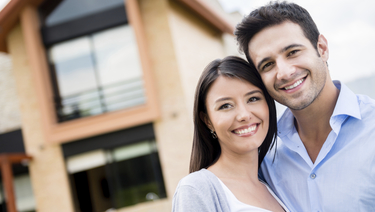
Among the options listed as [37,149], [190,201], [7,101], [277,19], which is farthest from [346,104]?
[7,101]

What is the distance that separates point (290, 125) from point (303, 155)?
324mm

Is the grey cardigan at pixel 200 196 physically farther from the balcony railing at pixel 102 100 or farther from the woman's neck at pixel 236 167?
the balcony railing at pixel 102 100

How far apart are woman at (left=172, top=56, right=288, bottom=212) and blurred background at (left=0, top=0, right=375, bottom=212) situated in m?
6.81

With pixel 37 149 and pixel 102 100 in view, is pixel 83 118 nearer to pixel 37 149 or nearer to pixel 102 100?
pixel 102 100

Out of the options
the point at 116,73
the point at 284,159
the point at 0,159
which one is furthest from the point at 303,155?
the point at 0,159

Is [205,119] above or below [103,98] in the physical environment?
below

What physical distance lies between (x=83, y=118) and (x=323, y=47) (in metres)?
8.26

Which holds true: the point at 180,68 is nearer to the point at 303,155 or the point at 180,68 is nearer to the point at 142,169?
the point at 142,169

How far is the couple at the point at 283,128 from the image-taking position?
2.19 m

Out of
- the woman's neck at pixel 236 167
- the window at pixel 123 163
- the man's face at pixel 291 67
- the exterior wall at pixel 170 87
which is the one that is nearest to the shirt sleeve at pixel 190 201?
the woman's neck at pixel 236 167

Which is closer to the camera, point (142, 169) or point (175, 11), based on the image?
point (142, 169)

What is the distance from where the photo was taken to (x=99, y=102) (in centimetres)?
1028

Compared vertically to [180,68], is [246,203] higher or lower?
lower

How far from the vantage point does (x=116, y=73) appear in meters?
10.3
